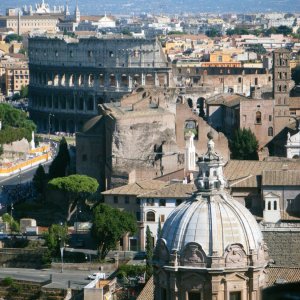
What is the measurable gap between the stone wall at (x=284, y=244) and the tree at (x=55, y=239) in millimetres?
9755

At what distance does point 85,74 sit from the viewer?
10675 centimetres

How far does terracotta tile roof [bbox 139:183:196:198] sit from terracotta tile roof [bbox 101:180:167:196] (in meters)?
1.02

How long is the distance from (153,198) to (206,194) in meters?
23.6

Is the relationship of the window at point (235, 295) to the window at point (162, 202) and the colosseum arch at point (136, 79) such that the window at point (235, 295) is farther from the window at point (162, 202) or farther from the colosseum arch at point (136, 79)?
the colosseum arch at point (136, 79)

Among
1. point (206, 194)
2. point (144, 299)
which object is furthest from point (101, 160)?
point (206, 194)

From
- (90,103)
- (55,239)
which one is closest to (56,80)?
(90,103)

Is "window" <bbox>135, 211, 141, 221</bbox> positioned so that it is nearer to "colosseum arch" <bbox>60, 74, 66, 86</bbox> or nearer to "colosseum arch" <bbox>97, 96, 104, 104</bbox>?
"colosseum arch" <bbox>97, 96, 104, 104</bbox>

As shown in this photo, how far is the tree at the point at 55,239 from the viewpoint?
43.9 meters

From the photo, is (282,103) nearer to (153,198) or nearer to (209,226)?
(153,198)

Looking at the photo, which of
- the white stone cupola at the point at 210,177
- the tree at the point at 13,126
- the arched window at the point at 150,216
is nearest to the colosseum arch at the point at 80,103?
the tree at the point at 13,126

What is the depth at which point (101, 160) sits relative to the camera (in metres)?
56.2

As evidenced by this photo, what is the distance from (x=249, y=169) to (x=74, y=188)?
776cm

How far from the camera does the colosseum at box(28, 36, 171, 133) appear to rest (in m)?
101

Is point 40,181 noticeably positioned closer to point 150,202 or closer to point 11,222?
point 11,222
